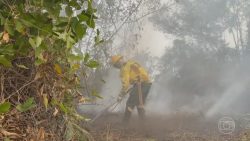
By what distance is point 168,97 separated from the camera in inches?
1006

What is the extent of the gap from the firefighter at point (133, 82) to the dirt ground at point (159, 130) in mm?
304

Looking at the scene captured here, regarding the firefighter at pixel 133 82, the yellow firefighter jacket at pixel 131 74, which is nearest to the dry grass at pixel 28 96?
the yellow firefighter jacket at pixel 131 74

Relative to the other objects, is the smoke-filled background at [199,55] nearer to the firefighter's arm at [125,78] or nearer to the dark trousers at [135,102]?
the dark trousers at [135,102]

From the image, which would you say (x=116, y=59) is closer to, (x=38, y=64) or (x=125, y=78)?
(x=125, y=78)

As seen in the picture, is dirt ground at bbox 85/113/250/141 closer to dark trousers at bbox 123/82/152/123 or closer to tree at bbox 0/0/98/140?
dark trousers at bbox 123/82/152/123

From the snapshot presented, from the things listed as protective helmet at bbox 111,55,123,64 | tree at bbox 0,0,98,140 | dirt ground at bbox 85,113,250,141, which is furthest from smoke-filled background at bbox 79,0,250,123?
tree at bbox 0,0,98,140

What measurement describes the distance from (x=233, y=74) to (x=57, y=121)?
23.2 metres

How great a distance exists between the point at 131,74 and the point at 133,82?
27 centimetres

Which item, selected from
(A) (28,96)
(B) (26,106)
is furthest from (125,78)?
(B) (26,106)

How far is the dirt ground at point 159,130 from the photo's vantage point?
8.63 metres

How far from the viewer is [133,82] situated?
11.4 metres

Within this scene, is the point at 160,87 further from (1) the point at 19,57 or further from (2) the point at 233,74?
(1) the point at 19,57

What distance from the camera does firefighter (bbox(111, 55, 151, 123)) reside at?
1098 centimetres

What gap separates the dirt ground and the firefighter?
1.00 feet
